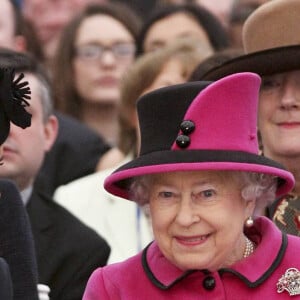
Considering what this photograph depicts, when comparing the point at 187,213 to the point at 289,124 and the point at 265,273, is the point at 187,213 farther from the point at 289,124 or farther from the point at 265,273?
the point at 289,124

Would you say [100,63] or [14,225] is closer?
[14,225]

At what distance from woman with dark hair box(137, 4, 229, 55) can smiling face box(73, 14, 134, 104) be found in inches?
9.2

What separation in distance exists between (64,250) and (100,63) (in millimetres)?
3028

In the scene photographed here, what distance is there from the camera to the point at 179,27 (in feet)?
29.0

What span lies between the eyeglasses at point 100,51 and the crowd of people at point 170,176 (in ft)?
0.81

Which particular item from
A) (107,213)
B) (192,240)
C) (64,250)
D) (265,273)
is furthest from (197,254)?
(107,213)

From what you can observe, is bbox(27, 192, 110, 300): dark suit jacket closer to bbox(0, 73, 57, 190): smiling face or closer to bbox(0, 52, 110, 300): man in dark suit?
bbox(0, 52, 110, 300): man in dark suit

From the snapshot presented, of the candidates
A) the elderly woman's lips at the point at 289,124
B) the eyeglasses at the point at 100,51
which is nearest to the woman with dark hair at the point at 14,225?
the elderly woman's lips at the point at 289,124

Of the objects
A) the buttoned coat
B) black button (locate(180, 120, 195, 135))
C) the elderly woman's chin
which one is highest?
black button (locate(180, 120, 195, 135))

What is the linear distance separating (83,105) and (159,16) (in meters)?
0.74

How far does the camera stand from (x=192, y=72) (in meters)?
7.05

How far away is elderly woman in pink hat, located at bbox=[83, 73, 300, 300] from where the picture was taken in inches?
188

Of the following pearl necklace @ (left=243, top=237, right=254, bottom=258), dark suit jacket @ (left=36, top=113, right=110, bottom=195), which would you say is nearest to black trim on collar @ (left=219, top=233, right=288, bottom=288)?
pearl necklace @ (left=243, top=237, right=254, bottom=258)

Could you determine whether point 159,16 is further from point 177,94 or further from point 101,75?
point 177,94
